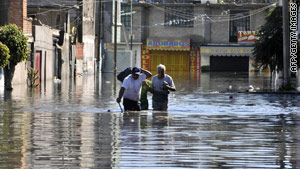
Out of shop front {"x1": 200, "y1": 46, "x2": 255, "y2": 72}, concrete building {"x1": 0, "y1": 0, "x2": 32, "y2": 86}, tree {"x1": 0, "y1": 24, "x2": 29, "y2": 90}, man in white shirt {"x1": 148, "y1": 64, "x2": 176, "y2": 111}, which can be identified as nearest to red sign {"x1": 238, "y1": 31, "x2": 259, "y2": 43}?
shop front {"x1": 200, "y1": 46, "x2": 255, "y2": 72}

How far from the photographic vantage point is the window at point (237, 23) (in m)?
89.6

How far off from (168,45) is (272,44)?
46.4 metres

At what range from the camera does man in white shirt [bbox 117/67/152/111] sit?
17.2 m

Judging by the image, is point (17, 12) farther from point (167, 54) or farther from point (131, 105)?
point (167, 54)

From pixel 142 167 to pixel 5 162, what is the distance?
6.06ft

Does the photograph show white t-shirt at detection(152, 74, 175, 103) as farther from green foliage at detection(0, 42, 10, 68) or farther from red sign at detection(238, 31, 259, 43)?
red sign at detection(238, 31, 259, 43)

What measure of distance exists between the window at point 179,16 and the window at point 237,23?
510 cm

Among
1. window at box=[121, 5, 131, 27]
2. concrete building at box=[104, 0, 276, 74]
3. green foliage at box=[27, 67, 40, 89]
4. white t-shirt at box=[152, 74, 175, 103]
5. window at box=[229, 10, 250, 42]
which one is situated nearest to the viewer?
white t-shirt at box=[152, 74, 175, 103]

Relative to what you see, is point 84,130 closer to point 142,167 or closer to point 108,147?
point 108,147

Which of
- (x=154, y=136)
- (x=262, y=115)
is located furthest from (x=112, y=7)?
(x=154, y=136)

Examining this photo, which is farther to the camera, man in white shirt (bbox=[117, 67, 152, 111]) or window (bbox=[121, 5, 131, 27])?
window (bbox=[121, 5, 131, 27])

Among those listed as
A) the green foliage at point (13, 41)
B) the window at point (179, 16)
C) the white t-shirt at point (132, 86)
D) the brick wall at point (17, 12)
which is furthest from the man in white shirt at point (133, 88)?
the window at point (179, 16)

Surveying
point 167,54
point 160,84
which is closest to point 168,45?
point 167,54

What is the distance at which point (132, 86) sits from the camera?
17328 millimetres
